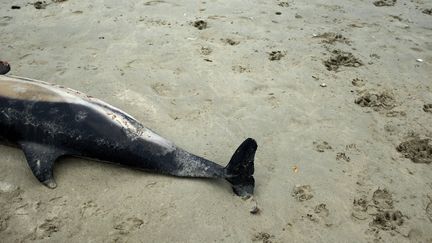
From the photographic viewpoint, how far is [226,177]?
3420 millimetres

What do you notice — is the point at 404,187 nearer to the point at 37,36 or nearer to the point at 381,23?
the point at 381,23

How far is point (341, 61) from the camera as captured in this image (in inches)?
214

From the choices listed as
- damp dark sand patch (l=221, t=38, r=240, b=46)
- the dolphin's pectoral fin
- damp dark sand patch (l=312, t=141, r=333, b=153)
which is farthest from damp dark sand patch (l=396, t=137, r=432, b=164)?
the dolphin's pectoral fin

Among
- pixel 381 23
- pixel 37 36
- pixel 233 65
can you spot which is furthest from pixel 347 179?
pixel 37 36

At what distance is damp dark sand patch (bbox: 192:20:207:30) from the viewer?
602cm

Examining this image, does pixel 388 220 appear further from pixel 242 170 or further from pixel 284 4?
pixel 284 4

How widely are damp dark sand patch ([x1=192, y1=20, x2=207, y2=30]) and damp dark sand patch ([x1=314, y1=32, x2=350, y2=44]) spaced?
173 centimetres

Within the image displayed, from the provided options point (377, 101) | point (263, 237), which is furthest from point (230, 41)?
point (263, 237)

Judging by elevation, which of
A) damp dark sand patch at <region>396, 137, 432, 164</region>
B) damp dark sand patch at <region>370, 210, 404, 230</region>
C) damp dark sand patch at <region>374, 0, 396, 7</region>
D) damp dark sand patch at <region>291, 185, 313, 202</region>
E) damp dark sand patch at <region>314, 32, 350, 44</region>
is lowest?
damp dark sand patch at <region>291, 185, 313, 202</region>

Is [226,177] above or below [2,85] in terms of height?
below

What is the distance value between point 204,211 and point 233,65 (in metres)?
2.50

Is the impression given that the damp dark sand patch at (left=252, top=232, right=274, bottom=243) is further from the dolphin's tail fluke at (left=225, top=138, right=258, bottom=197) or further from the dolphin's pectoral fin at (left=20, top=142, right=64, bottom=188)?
the dolphin's pectoral fin at (left=20, top=142, right=64, bottom=188)

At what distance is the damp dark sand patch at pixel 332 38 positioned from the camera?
5.90 metres

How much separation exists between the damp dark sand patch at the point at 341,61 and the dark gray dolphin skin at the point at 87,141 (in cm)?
251
